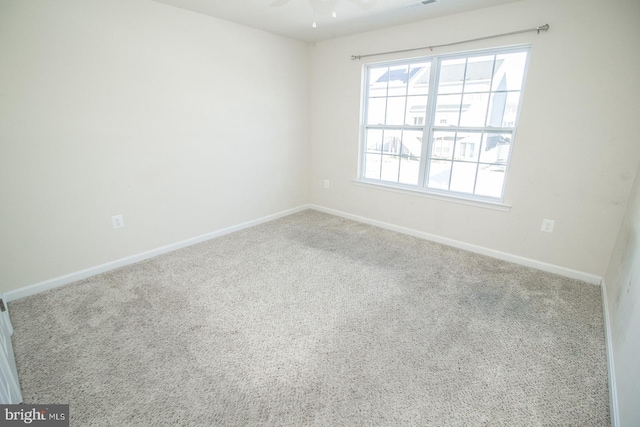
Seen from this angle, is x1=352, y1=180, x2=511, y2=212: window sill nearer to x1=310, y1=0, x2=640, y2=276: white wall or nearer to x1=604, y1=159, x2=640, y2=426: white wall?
x1=310, y1=0, x2=640, y2=276: white wall

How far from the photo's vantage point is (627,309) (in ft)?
5.18

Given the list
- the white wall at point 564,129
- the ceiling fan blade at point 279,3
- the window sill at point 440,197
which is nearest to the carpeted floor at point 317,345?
the white wall at point 564,129

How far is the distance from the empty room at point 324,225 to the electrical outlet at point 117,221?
25 mm

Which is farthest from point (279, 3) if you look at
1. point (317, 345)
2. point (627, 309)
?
point (627, 309)

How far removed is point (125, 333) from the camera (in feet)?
6.18

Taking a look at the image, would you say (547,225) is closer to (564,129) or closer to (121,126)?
(564,129)

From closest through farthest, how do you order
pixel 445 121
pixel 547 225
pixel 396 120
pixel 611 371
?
pixel 611 371
pixel 547 225
pixel 445 121
pixel 396 120

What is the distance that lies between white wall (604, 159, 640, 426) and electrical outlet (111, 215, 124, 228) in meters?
3.51

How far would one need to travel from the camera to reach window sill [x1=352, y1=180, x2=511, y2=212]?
2895 mm

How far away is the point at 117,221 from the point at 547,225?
12.9ft
